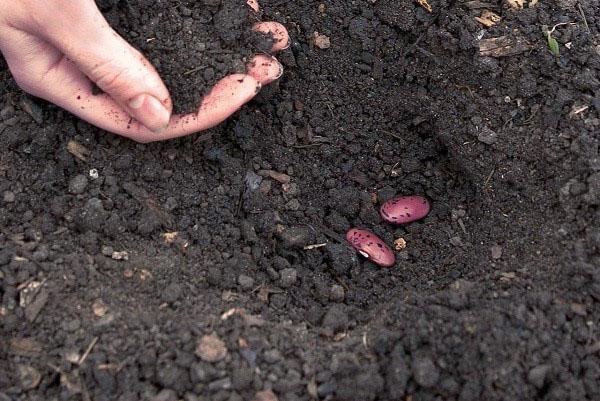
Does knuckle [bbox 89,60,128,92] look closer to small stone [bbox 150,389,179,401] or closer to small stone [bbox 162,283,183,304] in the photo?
small stone [bbox 162,283,183,304]

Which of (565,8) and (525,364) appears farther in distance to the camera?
(565,8)

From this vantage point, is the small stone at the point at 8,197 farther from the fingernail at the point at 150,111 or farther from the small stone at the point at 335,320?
the small stone at the point at 335,320

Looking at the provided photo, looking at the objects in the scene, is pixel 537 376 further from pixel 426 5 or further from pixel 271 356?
pixel 426 5

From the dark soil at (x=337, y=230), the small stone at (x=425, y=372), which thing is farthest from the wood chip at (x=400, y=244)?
the small stone at (x=425, y=372)

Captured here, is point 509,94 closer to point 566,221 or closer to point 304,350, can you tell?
point 566,221

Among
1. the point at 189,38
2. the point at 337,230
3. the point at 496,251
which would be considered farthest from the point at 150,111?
the point at 496,251

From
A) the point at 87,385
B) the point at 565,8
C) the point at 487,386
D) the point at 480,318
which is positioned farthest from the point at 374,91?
the point at 87,385

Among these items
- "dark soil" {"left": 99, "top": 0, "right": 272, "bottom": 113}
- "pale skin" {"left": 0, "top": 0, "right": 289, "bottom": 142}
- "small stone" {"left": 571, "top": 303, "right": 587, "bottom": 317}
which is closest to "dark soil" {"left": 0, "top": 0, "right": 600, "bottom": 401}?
"small stone" {"left": 571, "top": 303, "right": 587, "bottom": 317}
